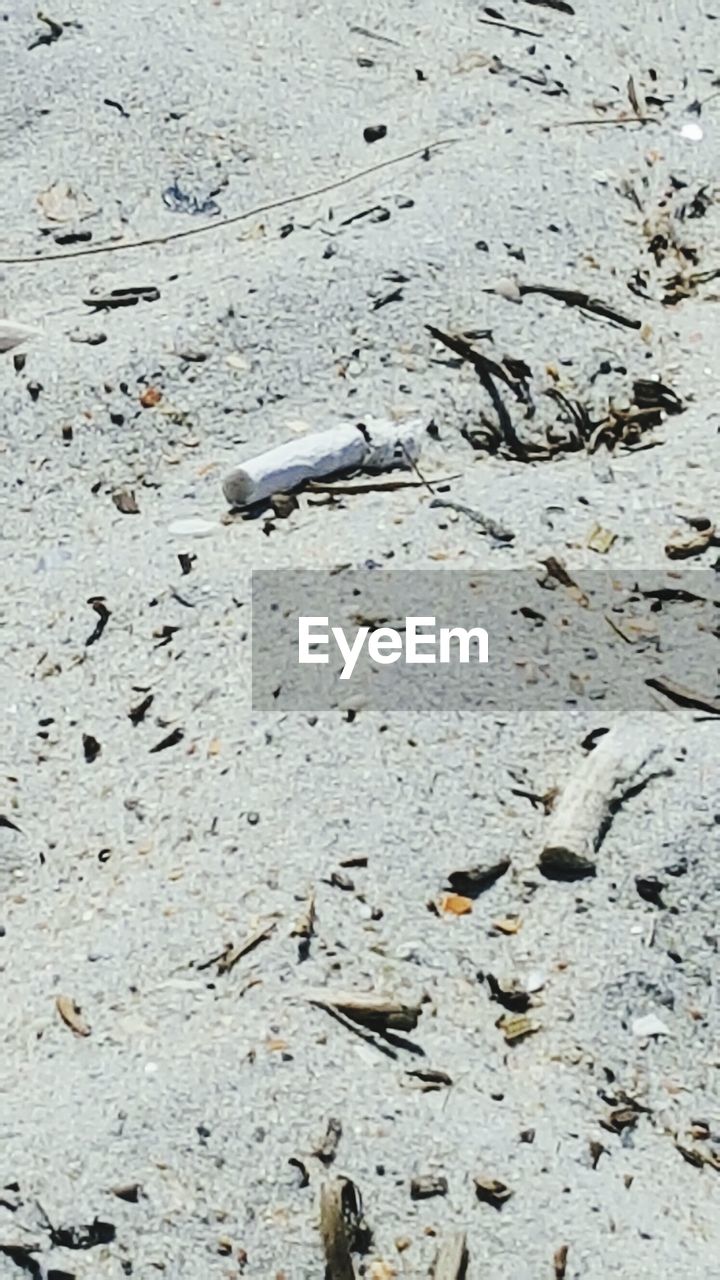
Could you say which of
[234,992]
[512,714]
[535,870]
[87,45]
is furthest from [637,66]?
[234,992]

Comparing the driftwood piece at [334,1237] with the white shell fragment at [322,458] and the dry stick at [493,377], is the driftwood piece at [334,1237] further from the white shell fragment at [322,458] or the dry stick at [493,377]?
the dry stick at [493,377]

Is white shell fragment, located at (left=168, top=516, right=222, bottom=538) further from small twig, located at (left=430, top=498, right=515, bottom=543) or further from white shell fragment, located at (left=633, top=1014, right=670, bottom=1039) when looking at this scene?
white shell fragment, located at (left=633, top=1014, right=670, bottom=1039)

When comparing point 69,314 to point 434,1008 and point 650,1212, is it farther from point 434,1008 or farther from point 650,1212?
point 650,1212

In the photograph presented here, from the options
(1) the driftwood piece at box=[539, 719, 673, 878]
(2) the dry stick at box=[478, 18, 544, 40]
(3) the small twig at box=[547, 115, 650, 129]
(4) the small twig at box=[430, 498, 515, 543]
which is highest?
(2) the dry stick at box=[478, 18, 544, 40]

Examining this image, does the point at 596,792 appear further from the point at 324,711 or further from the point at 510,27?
the point at 510,27

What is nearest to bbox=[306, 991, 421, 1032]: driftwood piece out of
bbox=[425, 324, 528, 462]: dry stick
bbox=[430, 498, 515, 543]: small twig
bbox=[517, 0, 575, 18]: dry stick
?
bbox=[430, 498, 515, 543]: small twig

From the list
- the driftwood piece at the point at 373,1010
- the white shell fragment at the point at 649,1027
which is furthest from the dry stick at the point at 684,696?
the driftwood piece at the point at 373,1010

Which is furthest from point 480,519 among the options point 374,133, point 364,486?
point 374,133
